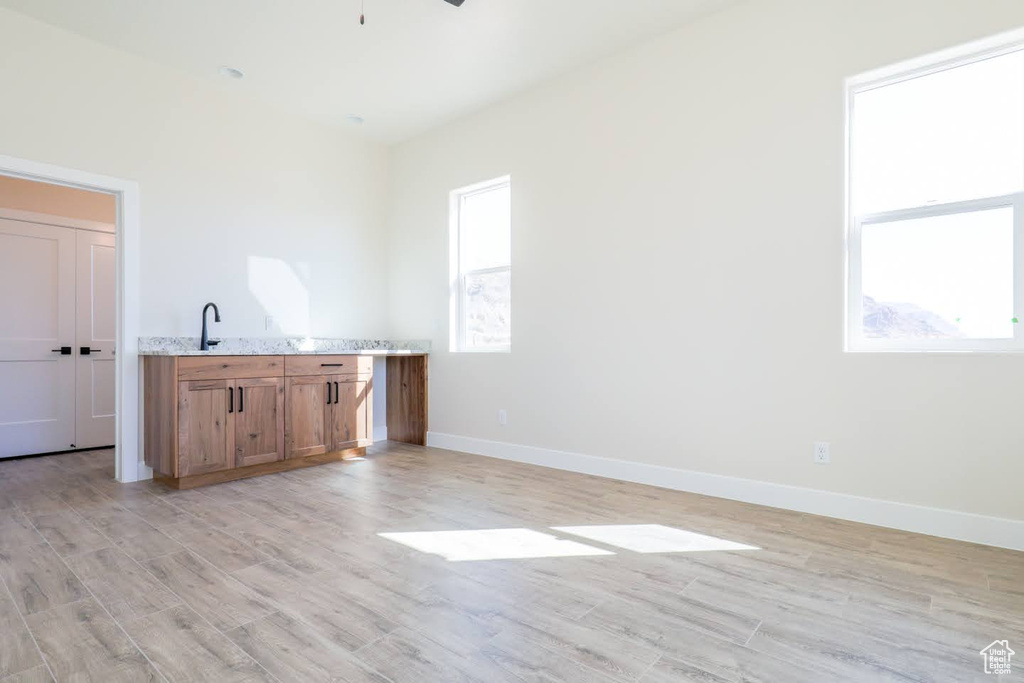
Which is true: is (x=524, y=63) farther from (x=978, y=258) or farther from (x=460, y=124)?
(x=978, y=258)

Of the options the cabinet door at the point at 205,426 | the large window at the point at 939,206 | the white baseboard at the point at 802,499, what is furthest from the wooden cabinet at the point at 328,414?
the large window at the point at 939,206

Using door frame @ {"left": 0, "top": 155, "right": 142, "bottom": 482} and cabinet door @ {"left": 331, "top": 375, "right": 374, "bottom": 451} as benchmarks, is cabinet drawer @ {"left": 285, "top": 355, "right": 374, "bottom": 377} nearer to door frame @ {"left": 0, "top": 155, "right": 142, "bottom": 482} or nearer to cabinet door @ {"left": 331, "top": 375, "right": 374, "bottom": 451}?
cabinet door @ {"left": 331, "top": 375, "right": 374, "bottom": 451}

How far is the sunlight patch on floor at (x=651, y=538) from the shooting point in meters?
2.38

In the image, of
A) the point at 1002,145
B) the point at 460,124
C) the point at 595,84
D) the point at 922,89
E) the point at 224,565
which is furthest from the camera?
the point at 460,124

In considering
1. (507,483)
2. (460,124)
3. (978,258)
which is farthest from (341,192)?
(978,258)

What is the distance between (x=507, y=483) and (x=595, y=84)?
2851 millimetres

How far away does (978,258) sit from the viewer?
8.46 ft

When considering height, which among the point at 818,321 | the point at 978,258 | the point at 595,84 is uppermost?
the point at 595,84

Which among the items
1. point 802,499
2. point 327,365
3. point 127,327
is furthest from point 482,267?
point 802,499

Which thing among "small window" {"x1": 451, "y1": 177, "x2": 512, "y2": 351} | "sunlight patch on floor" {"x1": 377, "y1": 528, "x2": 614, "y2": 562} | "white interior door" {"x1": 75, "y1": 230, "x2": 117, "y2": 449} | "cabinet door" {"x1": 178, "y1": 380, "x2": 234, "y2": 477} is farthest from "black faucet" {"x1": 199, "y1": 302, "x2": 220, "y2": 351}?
"sunlight patch on floor" {"x1": 377, "y1": 528, "x2": 614, "y2": 562}

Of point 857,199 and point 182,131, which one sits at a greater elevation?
point 182,131

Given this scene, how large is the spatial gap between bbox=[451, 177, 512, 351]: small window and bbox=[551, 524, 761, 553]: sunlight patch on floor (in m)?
2.01

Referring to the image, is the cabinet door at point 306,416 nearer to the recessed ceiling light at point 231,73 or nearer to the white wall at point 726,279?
the white wall at point 726,279

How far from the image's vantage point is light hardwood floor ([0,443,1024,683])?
5.01 ft
